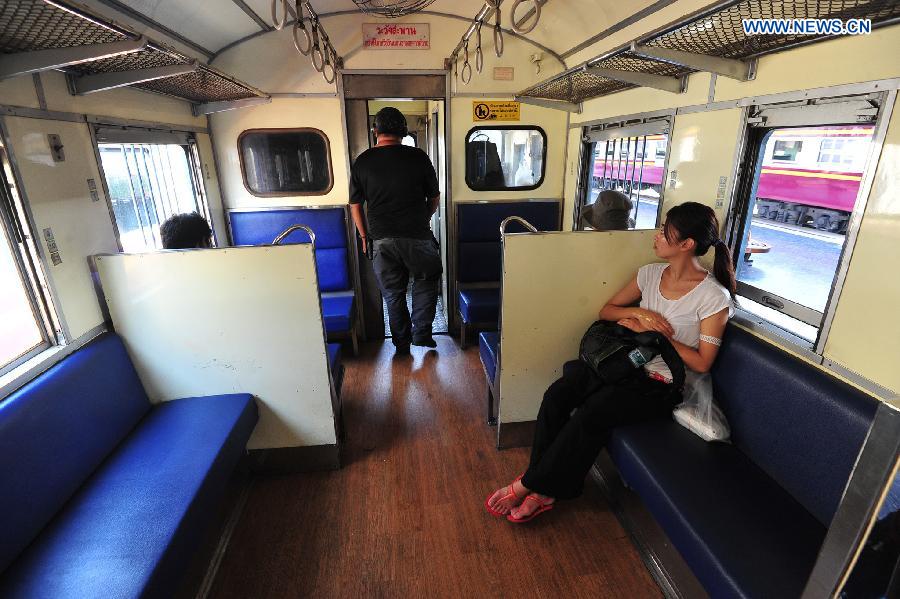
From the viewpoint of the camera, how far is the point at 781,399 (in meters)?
1.76

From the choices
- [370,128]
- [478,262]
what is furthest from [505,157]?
[370,128]

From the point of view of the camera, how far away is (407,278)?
158 inches

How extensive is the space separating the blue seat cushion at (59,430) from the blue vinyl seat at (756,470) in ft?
7.69

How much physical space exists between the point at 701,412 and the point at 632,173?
2.10 meters

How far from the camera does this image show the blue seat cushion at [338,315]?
3.84 meters

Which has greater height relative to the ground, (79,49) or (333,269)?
(79,49)

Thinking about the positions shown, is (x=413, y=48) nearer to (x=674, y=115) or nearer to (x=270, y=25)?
(x=270, y=25)

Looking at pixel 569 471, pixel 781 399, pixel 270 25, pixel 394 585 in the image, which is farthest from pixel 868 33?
pixel 270 25

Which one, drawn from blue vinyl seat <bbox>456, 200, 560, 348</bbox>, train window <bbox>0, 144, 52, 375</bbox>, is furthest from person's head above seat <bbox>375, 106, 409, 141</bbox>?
train window <bbox>0, 144, 52, 375</bbox>

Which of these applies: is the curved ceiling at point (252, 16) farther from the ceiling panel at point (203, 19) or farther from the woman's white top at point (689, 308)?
the woman's white top at point (689, 308)

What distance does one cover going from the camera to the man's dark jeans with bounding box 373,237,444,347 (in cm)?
377

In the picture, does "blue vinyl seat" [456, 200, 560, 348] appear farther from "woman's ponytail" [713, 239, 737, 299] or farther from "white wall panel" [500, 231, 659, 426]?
"woman's ponytail" [713, 239, 737, 299]

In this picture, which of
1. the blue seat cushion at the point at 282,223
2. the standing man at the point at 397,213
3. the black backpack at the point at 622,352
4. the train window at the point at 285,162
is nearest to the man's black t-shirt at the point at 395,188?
the standing man at the point at 397,213

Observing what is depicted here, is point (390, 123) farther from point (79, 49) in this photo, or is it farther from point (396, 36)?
point (79, 49)
